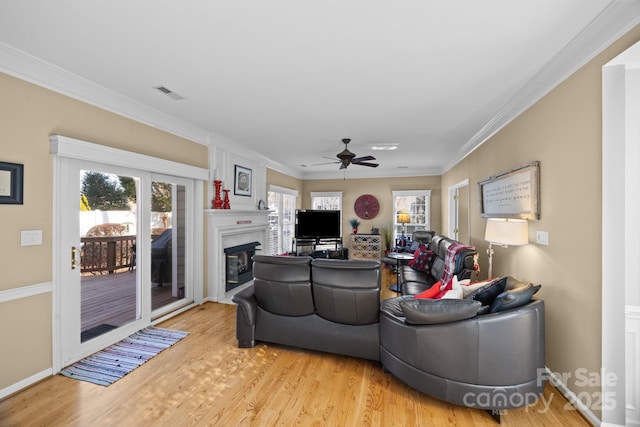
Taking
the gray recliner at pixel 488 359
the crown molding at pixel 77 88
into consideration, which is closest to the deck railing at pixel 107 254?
the crown molding at pixel 77 88

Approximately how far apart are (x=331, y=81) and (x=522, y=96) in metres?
1.91

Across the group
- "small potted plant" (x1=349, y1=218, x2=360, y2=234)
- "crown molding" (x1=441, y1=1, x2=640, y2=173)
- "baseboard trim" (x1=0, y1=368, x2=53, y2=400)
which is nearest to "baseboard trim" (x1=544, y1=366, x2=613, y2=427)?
"crown molding" (x1=441, y1=1, x2=640, y2=173)

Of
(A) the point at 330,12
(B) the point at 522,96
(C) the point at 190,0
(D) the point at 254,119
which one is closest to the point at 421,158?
(B) the point at 522,96

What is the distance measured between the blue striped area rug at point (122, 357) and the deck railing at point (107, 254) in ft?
2.64

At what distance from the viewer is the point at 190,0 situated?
1580 millimetres

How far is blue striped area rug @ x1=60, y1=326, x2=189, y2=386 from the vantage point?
7.96 ft

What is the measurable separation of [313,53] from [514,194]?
2.46 metres

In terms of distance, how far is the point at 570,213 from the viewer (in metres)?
2.09

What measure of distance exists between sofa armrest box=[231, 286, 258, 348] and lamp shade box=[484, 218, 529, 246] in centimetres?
256

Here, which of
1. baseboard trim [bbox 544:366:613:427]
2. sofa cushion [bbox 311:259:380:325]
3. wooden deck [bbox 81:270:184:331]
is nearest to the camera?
baseboard trim [bbox 544:366:613:427]

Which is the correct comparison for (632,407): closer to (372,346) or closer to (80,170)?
(372,346)

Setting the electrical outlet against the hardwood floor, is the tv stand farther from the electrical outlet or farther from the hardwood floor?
the electrical outlet

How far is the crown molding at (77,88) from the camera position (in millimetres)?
2119

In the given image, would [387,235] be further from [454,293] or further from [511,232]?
[454,293]
